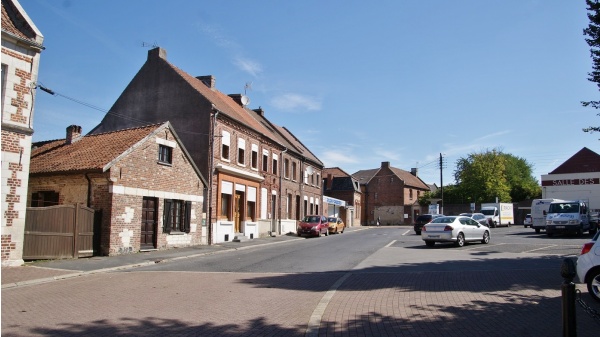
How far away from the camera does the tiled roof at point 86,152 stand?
58.8 ft

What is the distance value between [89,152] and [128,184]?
9.12ft

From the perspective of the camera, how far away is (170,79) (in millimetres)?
26781

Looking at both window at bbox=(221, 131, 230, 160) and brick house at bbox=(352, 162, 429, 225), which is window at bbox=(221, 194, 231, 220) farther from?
brick house at bbox=(352, 162, 429, 225)

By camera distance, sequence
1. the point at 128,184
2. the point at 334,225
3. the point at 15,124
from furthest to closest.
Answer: the point at 334,225 < the point at 128,184 < the point at 15,124

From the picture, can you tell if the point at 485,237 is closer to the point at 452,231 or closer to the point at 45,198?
the point at 452,231

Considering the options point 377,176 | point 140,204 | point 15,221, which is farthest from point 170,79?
point 377,176

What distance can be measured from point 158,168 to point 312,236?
1605 cm

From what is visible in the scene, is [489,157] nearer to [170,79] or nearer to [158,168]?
[170,79]

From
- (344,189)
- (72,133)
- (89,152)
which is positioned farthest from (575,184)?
(72,133)

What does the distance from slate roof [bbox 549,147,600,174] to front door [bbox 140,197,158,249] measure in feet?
163

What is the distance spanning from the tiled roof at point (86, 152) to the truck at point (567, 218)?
23.0 meters

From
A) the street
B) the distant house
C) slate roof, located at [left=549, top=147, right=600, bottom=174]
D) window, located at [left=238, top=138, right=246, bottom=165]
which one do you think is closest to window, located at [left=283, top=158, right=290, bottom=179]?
window, located at [left=238, top=138, right=246, bottom=165]

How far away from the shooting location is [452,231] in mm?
20484

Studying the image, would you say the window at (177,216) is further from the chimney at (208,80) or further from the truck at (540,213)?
the truck at (540,213)
